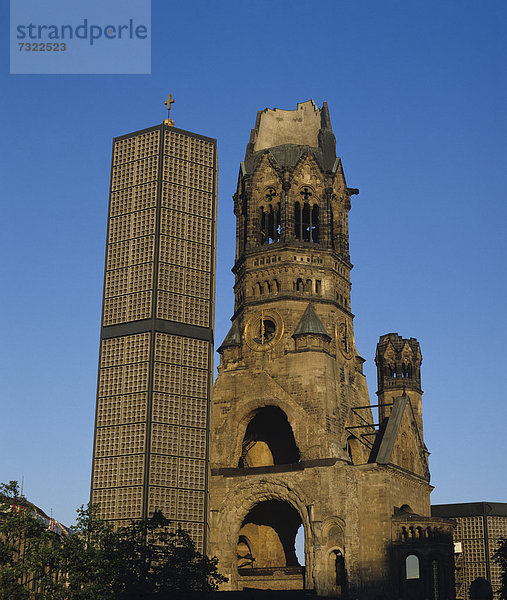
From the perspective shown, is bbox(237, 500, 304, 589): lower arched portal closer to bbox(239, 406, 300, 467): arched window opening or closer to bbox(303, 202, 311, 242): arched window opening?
bbox(239, 406, 300, 467): arched window opening

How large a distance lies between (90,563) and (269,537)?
33.9m

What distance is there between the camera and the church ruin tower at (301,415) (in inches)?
2783

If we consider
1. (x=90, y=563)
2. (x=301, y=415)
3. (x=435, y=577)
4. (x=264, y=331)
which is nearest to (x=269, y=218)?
(x=264, y=331)

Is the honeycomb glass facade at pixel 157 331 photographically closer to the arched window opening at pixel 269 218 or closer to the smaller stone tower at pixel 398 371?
the arched window opening at pixel 269 218

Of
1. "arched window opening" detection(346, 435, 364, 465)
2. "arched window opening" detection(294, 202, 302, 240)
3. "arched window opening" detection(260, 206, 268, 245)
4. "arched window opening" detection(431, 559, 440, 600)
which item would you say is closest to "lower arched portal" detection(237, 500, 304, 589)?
"arched window opening" detection(346, 435, 364, 465)

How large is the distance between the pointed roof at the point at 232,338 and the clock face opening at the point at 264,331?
1.83m

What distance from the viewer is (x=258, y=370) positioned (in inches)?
3132

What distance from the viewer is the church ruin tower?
70.7 metres

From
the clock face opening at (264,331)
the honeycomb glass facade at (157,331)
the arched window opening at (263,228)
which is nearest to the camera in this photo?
the honeycomb glass facade at (157,331)

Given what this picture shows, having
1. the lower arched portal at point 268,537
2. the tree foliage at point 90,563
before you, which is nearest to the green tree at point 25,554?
the tree foliage at point 90,563

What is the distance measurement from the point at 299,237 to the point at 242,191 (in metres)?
8.40

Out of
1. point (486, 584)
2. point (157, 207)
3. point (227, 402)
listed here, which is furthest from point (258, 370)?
point (486, 584)

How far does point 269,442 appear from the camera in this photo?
83.1 metres

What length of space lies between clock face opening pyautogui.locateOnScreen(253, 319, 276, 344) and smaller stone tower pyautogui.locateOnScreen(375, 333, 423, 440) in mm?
20801
